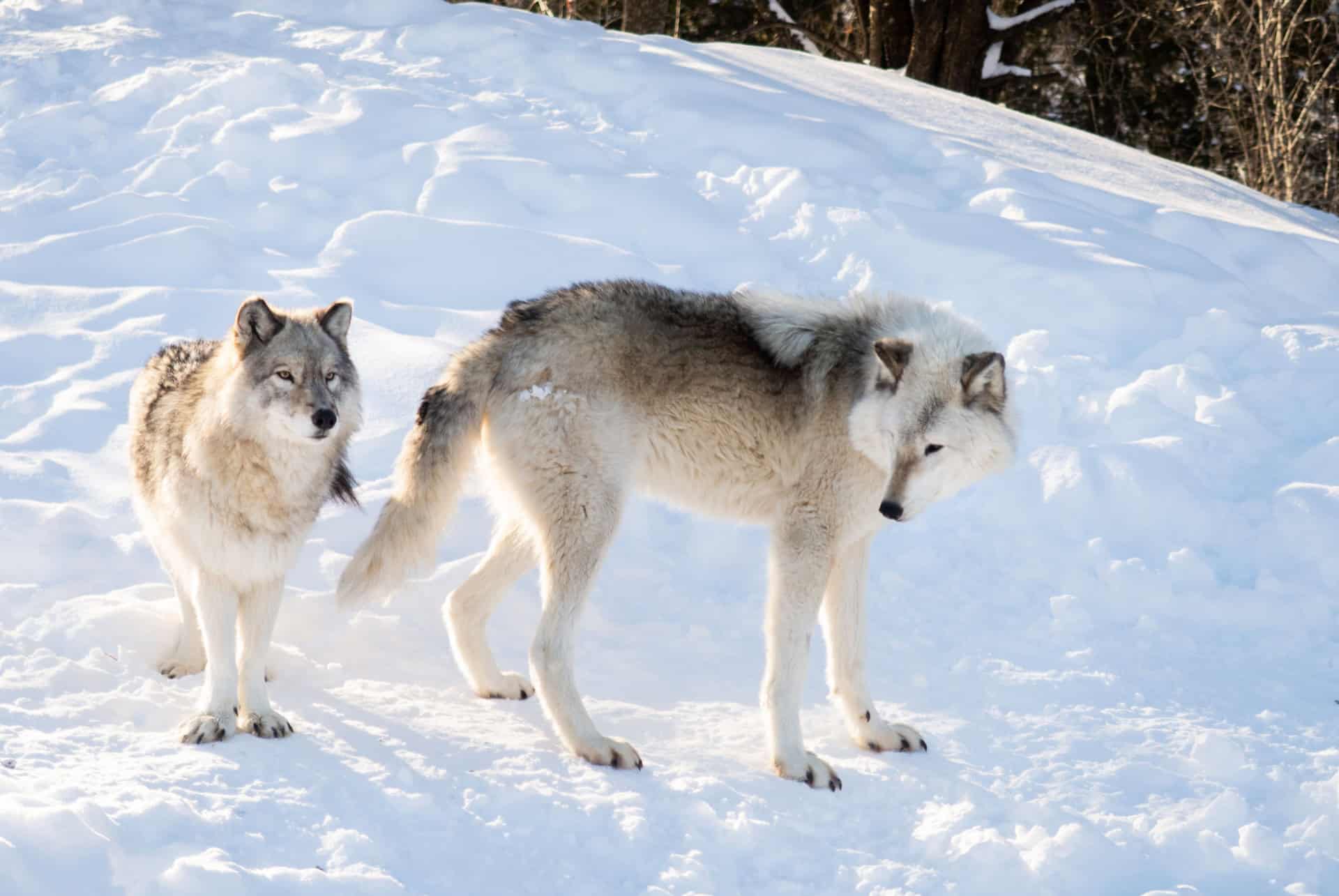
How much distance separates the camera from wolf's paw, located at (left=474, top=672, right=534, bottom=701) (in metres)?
5.42

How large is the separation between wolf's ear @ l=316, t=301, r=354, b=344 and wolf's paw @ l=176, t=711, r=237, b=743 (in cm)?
151

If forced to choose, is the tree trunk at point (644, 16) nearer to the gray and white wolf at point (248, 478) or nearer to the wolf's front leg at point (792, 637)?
the gray and white wolf at point (248, 478)

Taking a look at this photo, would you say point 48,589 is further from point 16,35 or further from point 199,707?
point 16,35

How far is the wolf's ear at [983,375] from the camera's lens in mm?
4965

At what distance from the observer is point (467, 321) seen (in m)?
Answer: 8.17

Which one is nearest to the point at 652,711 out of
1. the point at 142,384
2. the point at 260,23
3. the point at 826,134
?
the point at 142,384

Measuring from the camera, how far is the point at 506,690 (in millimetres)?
5434

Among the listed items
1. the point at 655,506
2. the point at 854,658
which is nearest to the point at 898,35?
the point at 655,506

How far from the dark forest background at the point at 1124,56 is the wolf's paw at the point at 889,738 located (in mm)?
11092

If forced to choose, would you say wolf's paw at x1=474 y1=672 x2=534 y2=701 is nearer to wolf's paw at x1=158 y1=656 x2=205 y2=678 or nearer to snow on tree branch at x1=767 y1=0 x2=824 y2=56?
wolf's paw at x1=158 y1=656 x2=205 y2=678

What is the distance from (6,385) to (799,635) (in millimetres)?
4991

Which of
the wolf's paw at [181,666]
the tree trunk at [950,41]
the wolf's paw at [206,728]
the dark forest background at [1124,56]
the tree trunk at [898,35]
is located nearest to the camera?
the wolf's paw at [206,728]

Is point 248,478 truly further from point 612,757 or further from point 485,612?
point 612,757

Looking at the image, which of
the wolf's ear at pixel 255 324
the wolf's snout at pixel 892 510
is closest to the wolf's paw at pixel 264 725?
the wolf's ear at pixel 255 324
